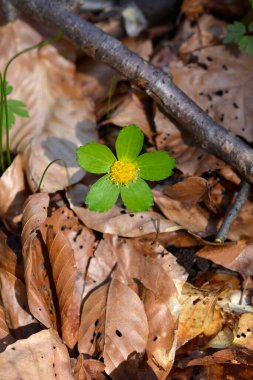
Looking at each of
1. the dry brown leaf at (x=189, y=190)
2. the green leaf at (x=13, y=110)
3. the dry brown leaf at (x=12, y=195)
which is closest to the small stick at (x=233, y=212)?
the dry brown leaf at (x=189, y=190)

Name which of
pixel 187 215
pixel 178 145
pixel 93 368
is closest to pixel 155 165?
pixel 187 215

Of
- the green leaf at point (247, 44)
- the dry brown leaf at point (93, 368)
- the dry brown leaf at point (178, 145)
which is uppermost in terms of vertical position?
the green leaf at point (247, 44)

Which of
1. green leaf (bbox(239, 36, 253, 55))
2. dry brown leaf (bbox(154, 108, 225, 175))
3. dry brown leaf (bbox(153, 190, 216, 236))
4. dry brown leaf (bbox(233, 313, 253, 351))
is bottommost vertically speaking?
dry brown leaf (bbox(233, 313, 253, 351))

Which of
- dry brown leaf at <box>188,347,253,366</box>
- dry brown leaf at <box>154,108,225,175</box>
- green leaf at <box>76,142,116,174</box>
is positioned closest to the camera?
dry brown leaf at <box>188,347,253,366</box>

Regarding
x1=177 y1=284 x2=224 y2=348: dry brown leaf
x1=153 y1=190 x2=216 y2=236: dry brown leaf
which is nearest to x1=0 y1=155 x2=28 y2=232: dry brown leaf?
x1=153 y1=190 x2=216 y2=236: dry brown leaf

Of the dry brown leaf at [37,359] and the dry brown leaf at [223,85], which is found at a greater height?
the dry brown leaf at [223,85]

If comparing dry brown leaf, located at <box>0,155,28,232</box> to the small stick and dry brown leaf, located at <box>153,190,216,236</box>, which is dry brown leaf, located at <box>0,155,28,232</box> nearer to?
dry brown leaf, located at <box>153,190,216,236</box>

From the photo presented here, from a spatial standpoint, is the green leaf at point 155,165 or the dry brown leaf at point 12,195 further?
the dry brown leaf at point 12,195

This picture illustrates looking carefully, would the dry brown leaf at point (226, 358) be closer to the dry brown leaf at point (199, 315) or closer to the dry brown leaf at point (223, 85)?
the dry brown leaf at point (199, 315)
